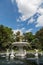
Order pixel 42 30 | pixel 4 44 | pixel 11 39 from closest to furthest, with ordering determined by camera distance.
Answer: pixel 4 44, pixel 11 39, pixel 42 30

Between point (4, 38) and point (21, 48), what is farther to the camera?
point (4, 38)

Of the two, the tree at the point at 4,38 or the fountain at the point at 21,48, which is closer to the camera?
the fountain at the point at 21,48

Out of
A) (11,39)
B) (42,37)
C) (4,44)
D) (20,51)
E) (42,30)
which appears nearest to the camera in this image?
(20,51)

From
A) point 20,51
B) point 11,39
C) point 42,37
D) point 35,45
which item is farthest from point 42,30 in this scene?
point 20,51

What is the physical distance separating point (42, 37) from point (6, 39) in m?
14.3

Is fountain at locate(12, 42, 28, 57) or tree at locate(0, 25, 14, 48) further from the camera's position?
tree at locate(0, 25, 14, 48)

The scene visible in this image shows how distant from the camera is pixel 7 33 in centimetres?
6806

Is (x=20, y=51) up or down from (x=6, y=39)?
down

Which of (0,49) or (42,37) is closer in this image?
(0,49)

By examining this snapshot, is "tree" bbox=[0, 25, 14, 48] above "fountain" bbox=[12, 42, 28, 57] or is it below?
above

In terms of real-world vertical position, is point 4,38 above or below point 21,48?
above

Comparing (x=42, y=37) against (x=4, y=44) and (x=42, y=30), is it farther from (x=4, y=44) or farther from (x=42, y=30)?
(x=4, y=44)

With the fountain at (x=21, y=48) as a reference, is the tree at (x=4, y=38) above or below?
above

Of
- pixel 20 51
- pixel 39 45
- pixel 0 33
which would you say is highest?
pixel 0 33
